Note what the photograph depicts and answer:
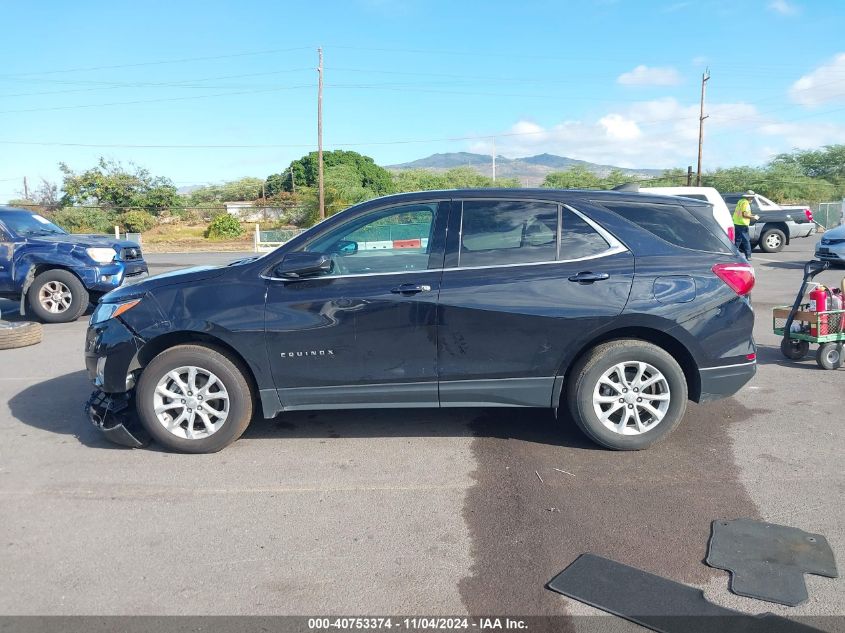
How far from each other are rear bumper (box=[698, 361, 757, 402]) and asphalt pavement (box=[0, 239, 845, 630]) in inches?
15.5

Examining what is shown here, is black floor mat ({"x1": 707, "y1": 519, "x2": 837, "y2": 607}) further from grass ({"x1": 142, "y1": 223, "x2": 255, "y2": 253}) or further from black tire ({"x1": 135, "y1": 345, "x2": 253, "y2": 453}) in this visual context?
grass ({"x1": 142, "y1": 223, "x2": 255, "y2": 253})

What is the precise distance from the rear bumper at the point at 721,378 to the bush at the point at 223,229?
37998 mm

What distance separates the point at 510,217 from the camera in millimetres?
4984

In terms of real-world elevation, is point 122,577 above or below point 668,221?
below

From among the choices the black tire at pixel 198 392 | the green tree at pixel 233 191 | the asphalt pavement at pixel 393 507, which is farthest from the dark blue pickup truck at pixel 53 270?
the green tree at pixel 233 191

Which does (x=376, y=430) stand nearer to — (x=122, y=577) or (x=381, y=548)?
(x=381, y=548)

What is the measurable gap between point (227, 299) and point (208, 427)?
918 mm

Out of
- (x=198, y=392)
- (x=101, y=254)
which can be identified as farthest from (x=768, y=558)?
(x=101, y=254)

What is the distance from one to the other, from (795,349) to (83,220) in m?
44.3

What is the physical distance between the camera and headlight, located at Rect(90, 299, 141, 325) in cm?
496

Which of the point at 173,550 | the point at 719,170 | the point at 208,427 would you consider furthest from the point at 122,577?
the point at 719,170

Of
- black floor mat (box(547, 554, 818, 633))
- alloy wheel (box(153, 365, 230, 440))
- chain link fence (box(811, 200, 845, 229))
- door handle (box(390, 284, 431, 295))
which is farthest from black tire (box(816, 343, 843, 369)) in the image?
chain link fence (box(811, 200, 845, 229))

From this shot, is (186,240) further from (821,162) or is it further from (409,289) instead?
(821,162)

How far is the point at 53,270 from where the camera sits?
10.9 m
